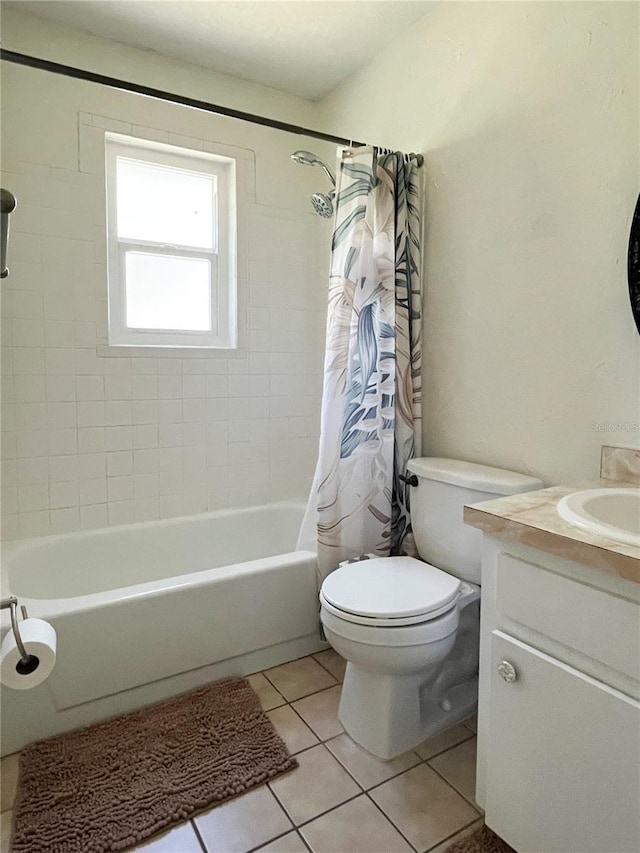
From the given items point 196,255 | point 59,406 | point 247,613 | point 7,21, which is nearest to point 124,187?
point 196,255

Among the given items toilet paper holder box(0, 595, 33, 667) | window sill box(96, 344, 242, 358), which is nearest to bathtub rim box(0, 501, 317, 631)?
toilet paper holder box(0, 595, 33, 667)

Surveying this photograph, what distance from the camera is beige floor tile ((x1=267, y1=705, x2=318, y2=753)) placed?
1.58 meters

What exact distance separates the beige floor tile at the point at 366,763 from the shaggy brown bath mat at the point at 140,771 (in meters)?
0.16

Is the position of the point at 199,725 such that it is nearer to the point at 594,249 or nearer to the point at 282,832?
the point at 282,832

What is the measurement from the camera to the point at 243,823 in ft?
4.30

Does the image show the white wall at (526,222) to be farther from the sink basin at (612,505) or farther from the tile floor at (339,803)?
the tile floor at (339,803)

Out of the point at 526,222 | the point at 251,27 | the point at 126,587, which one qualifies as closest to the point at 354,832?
the point at 126,587

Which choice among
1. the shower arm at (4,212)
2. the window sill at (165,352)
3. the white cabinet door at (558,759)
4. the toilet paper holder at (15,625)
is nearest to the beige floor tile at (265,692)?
the white cabinet door at (558,759)

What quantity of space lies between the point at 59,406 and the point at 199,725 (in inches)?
52.0

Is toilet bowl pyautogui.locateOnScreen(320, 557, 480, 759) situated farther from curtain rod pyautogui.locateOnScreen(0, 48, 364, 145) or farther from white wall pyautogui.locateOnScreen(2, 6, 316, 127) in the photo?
white wall pyautogui.locateOnScreen(2, 6, 316, 127)

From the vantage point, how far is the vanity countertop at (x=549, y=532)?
35.3 inches

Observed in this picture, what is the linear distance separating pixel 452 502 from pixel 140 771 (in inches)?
46.9

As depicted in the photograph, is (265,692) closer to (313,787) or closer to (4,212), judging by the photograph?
(313,787)

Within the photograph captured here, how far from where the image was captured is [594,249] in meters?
1.46
